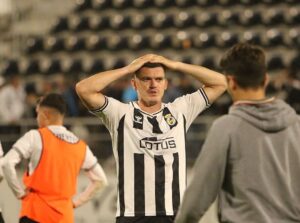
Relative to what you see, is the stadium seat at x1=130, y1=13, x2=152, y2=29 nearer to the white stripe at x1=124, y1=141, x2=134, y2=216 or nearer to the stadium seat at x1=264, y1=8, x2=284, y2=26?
the stadium seat at x1=264, y1=8, x2=284, y2=26

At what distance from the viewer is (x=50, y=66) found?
49.9 ft

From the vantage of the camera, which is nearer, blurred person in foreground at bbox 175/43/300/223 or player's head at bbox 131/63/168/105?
blurred person in foreground at bbox 175/43/300/223

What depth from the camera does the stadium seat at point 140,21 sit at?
16.1 metres

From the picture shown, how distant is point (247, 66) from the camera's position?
11.2ft

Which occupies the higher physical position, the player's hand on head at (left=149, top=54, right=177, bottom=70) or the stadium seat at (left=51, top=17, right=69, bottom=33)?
the stadium seat at (left=51, top=17, right=69, bottom=33)

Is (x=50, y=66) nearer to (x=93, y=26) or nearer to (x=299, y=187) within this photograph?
(x=93, y=26)

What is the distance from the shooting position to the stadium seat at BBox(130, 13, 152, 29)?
52.8ft

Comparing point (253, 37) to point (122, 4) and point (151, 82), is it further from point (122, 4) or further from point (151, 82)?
point (151, 82)

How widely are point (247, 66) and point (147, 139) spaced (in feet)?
5.69

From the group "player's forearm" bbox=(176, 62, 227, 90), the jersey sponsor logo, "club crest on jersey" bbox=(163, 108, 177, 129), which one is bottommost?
the jersey sponsor logo

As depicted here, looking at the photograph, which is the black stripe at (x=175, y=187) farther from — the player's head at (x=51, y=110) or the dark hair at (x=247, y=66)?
the dark hair at (x=247, y=66)

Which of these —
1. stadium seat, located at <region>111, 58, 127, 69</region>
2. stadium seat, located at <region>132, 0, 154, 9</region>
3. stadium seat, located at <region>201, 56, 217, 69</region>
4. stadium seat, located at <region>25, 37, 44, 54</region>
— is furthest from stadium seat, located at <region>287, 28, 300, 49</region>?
stadium seat, located at <region>25, 37, 44, 54</region>

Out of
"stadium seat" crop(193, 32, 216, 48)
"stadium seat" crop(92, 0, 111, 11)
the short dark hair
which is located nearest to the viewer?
the short dark hair

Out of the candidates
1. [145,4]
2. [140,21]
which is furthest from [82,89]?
[145,4]
